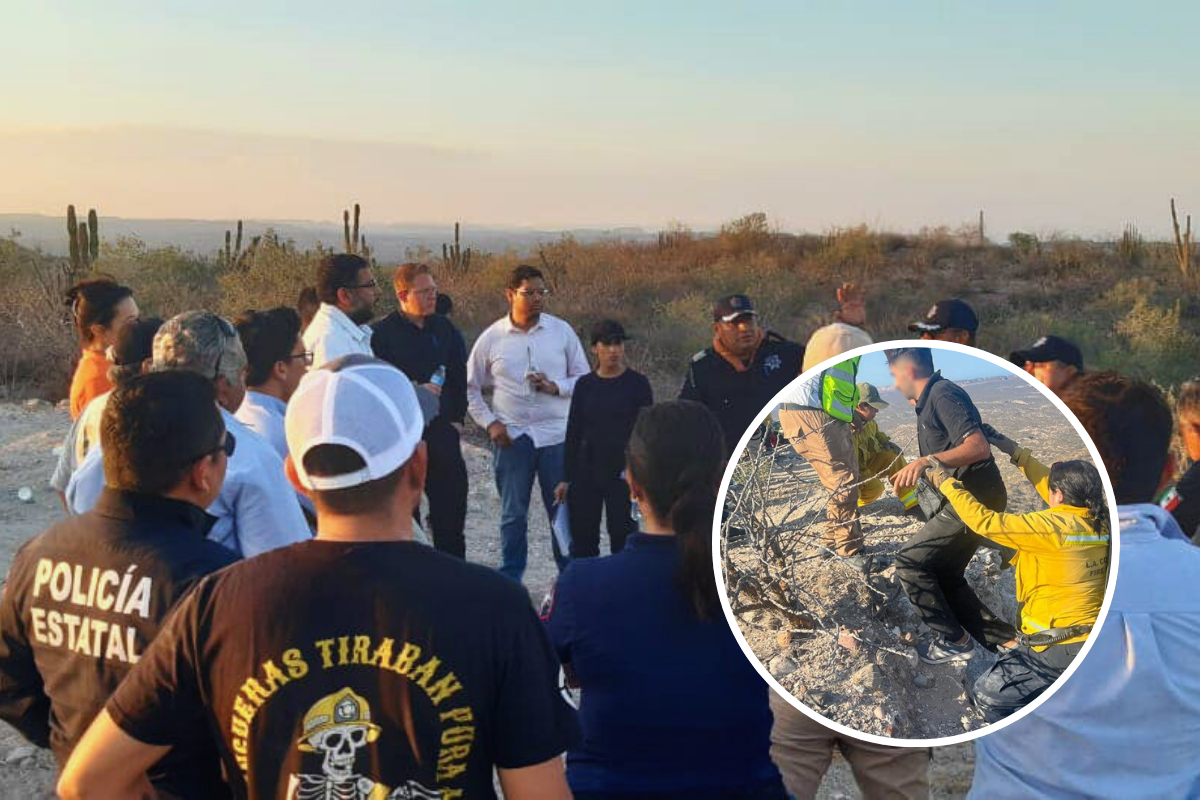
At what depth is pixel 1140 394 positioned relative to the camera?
1.98 m

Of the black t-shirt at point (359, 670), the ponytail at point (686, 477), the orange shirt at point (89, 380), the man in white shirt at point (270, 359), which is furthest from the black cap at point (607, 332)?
the black t-shirt at point (359, 670)

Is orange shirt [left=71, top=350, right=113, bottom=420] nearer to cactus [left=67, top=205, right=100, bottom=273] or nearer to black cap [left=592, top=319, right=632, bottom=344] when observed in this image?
black cap [left=592, top=319, right=632, bottom=344]

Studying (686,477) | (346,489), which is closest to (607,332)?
(686,477)

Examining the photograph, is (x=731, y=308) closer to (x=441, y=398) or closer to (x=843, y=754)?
(x=441, y=398)

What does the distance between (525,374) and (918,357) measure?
13.6ft

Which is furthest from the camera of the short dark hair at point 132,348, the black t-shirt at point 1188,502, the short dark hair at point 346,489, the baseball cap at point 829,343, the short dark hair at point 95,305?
the short dark hair at point 95,305

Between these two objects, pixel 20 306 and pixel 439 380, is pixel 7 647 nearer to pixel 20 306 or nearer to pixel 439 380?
pixel 439 380

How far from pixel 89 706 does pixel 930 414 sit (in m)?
1.80

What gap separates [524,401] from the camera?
587 cm

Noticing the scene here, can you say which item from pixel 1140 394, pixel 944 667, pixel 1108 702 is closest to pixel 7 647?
pixel 944 667

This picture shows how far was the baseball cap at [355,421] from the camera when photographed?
1.71 meters

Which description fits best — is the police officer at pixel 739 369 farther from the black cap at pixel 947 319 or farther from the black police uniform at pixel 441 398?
the black police uniform at pixel 441 398

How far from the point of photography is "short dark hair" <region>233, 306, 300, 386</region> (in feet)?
12.0

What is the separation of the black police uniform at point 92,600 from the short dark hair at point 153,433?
5 cm
